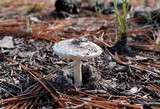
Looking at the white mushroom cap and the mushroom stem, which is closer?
the white mushroom cap

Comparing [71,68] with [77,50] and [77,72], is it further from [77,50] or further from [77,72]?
[77,50]

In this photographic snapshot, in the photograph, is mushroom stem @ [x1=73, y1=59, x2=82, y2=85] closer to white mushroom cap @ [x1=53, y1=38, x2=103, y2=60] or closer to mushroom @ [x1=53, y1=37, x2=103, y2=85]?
mushroom @ [x1=53, y1=37, x2=103, y2=85]

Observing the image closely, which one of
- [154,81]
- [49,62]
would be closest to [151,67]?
[154,81]

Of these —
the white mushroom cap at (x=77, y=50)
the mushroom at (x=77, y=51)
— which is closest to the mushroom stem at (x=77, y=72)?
the mushroom at (x=77, y=51)

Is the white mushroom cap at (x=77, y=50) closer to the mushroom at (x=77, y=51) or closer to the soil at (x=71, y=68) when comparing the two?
the mushroom at (x=77, y=51)

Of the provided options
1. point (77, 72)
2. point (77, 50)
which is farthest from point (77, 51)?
point (77, 72)


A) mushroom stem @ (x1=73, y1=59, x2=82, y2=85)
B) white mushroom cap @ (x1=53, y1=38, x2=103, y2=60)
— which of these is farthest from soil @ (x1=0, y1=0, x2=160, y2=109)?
white mushroom cap @ (x1=53, y1=38, x2=103, y2=60)
